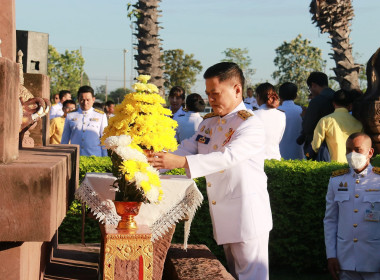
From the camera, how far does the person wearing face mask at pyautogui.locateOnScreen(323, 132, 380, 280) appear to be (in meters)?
5.68

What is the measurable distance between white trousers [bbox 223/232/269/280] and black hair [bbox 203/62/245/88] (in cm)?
114

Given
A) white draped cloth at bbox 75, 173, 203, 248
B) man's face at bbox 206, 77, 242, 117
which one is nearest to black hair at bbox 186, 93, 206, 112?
white draped cloth at bbox 75, 173, 203, 248

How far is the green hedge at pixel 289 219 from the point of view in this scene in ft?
24.2

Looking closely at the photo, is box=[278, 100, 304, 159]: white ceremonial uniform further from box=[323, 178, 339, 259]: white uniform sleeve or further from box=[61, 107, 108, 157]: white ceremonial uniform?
box=[323, 178, 339, 259]: white uniform sleeve

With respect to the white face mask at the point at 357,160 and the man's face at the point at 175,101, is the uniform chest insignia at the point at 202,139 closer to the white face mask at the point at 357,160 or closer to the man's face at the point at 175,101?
the white face mask at the point at 357,160

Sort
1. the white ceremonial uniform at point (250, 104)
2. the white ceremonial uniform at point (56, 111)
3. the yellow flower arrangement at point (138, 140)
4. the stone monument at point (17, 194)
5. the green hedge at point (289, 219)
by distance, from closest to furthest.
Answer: the stone monument at point (17, 194) → the yellow flower arrangement at point (138, 140) → the green hedge at point (289, 219) → the white ceremonial uniform at point (250, 104) → the white ceremonial uniform at point (56, 111)

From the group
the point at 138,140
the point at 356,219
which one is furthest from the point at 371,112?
the point at 138,140

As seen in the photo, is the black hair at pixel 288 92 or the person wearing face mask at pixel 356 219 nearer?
the person wearing face mask at pixel 356 219

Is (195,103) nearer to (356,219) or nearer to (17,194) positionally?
(356,219)

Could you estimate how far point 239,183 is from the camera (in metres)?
4.66

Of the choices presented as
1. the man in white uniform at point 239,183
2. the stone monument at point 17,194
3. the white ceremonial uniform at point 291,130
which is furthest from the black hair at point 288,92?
the stone monument at point 17,194

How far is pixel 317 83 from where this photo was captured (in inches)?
373

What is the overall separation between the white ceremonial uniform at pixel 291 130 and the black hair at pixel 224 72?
5015mm

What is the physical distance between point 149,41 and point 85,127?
4.79 metres
